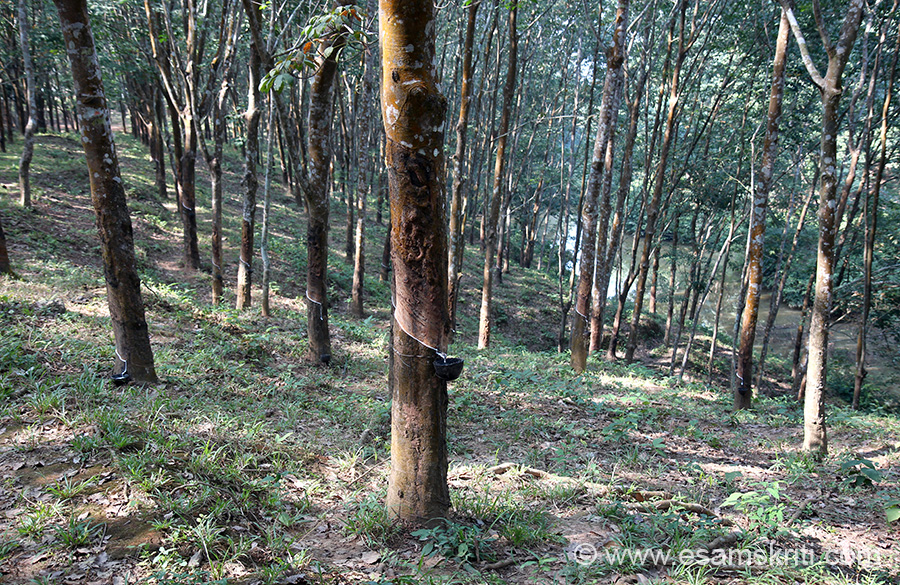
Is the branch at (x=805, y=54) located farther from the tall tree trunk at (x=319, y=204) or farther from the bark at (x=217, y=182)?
the bark at (x=217, y=182)

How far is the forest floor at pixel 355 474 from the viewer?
9.64ft

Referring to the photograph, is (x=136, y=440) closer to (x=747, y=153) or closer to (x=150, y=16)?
(x=150, y=16)

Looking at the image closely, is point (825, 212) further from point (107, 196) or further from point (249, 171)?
point (249, 171)

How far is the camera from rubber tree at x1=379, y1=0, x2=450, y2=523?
290cm

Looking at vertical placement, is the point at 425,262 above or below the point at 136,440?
above

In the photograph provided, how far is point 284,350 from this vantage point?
7.77 meters

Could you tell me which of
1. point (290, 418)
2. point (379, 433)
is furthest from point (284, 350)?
point (379, 433)

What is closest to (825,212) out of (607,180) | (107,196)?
(607,180)

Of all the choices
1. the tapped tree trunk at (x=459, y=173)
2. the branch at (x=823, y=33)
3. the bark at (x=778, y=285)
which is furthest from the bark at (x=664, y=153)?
the branch at (x=823, y=33)

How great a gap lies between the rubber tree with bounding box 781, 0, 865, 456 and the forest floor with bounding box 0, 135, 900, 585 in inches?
18.9

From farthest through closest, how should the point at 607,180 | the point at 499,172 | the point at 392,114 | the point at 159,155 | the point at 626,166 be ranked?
the point at 159,155, the point at 626,166, the point at 607,180, the point at 499,172, the point at 392,114

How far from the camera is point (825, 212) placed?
5312mm

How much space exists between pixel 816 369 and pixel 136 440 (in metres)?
6.86

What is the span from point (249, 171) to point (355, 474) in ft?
22.1
